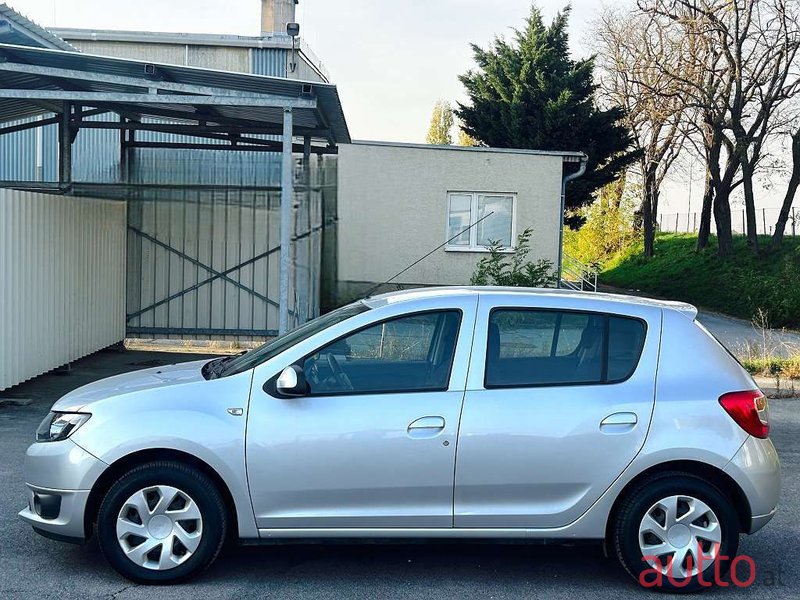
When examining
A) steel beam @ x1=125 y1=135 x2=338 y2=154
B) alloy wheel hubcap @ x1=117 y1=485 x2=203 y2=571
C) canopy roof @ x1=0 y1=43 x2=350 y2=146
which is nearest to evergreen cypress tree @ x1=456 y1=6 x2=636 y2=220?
steel beam @ x1=125 y1=135 x2=338 y2=154

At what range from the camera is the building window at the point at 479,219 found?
59.8 feet

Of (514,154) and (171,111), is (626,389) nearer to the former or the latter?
(171,111)

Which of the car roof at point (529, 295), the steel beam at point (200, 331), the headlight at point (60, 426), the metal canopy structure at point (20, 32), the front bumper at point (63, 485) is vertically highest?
the metal canopy structure at point (20, 32)

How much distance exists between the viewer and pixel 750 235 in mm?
33594

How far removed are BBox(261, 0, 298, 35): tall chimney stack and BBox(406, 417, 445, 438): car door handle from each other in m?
21.5

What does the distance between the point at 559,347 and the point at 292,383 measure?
58.5 inches

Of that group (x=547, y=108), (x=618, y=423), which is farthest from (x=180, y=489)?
(x=547, y=108)

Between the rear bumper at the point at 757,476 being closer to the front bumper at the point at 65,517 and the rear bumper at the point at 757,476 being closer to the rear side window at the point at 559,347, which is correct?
the rear side window at the point at 559,347

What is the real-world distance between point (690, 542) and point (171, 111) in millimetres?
10292

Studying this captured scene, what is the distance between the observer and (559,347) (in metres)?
5.27

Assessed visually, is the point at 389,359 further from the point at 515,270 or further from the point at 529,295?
the point at 515,270

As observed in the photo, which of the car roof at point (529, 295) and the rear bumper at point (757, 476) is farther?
the car roof at point (529, 295)

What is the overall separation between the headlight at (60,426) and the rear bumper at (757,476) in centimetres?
347

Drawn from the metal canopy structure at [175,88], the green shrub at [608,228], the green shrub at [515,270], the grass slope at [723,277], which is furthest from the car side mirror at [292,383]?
the green shrub at [608,228]
